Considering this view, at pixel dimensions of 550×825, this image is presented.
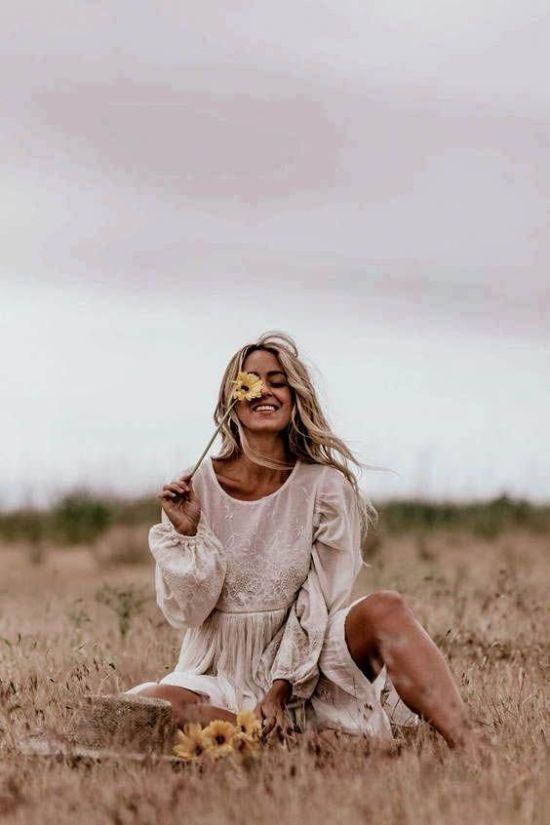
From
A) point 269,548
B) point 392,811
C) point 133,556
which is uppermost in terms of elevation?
point 269,548

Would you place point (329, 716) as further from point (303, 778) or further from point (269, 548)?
point (303, 778)

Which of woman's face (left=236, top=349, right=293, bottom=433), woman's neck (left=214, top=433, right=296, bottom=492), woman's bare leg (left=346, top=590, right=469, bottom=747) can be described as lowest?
woman's bare leg (left=346, top=590, right=469, bottom=747)

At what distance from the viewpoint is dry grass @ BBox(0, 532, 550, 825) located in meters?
3.99

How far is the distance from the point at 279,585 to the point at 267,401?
76 cm

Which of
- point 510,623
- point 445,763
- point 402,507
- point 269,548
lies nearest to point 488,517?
point 402,507

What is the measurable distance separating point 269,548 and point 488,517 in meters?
10.8

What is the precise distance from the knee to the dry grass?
0.44 meters

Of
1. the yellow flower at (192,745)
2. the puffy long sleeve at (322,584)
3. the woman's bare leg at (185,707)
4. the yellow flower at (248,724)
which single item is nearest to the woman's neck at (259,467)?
the puffy long sleeve at (322,584)

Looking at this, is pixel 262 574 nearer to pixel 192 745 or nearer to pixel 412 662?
pixel 412 662

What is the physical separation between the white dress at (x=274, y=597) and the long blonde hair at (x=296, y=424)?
0.20 feet

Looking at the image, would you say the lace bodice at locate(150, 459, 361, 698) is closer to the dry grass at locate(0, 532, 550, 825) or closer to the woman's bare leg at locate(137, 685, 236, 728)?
the woman's bare leg at locate(137, 685, 236, 728)

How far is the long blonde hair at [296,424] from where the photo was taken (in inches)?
229

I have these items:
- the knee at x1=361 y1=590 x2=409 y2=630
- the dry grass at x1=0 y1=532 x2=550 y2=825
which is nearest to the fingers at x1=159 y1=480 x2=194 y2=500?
the knee at x1=361 y1=590 x2=409 y2=630

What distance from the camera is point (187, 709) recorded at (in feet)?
17.7
